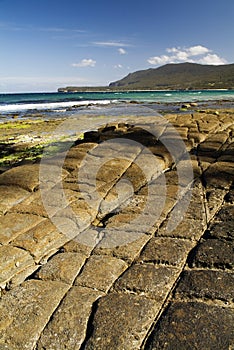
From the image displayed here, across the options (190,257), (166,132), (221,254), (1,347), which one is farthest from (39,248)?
(166,132)

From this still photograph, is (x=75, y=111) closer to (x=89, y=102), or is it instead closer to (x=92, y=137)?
(x=89, y=102)

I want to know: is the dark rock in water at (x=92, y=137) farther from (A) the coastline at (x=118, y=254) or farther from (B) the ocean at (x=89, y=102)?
(B) the ocean at (x=89, y=102)

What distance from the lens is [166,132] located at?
48.5 feet

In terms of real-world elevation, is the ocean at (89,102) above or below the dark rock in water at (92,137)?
below

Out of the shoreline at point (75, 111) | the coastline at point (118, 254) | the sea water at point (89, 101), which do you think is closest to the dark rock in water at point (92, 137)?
the coastline at point (118, 254)

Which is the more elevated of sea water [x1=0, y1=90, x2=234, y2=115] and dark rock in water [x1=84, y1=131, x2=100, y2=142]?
dark rock in water [x1=84, y1=131, x2=100, y2=142]

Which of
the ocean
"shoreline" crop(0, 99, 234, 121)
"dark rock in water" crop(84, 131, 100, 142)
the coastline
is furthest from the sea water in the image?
the coastline

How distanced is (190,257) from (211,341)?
1859mm

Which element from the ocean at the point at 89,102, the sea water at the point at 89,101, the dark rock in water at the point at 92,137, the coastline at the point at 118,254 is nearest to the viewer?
the coastline at the point at 118,254

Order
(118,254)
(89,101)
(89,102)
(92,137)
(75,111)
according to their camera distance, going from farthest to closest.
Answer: (89,101) < (89,102) < (75,111) < (92,137) < (118,254)

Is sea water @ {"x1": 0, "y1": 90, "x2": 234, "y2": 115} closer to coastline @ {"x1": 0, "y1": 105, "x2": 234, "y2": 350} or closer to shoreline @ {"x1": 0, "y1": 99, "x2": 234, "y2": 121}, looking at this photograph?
shoreline @ {"x1": 0, "y1": 99, "x2": 234, "y2": 121}

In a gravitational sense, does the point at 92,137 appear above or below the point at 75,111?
above

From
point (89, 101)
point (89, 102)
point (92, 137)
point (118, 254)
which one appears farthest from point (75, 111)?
point (118, 254)

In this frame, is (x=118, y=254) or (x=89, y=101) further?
(x=89, y=101)
